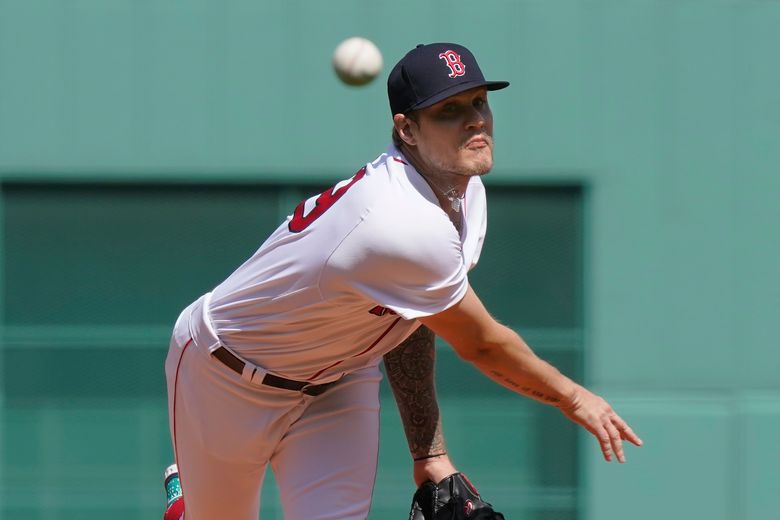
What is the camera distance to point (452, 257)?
10.6ft

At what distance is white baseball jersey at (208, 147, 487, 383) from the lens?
318cm

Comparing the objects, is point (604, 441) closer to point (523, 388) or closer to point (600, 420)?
point (600, 420)

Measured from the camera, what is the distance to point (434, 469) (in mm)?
3893

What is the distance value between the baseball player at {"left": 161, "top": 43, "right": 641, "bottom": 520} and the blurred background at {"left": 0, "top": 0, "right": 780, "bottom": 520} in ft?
10.2

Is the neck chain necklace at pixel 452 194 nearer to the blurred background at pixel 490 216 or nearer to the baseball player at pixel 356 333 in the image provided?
the baseball player at pixel 356 333

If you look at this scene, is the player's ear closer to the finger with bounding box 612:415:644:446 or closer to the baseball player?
the baseball player

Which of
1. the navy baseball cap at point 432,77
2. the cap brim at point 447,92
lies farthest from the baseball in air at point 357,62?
the cap brim at point 447,92

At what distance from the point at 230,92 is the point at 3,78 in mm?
1170

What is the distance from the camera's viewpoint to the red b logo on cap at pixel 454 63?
3.26 meters

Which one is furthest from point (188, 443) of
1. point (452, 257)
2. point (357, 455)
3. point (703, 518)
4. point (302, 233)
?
point (703, 518)

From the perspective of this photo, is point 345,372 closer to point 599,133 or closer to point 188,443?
point 188,443

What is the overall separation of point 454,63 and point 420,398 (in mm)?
1095

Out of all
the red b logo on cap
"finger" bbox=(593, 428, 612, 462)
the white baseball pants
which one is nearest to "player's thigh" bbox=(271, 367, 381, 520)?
the white baseball pants

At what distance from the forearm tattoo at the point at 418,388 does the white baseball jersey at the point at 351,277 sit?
158 mm
